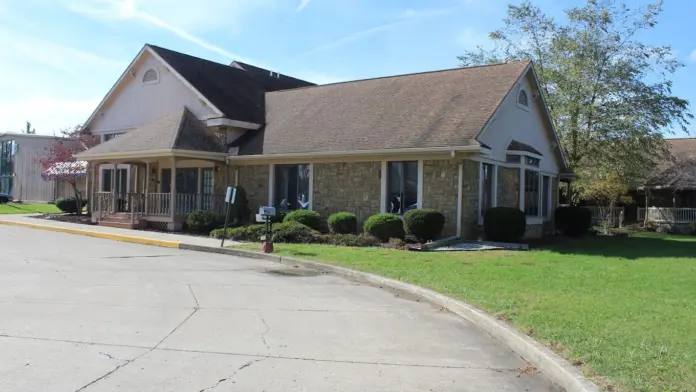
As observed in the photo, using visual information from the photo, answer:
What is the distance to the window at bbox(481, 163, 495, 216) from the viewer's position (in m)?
19.1

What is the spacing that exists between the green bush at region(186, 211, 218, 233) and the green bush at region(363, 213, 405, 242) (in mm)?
6231

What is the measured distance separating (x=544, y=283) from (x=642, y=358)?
4.84 meters

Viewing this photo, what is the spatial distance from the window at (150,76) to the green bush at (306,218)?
10986 mm

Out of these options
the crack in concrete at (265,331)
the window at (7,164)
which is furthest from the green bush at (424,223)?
the window at (7,164)

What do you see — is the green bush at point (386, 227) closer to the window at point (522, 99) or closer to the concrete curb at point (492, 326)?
the concrete curb at point (492, 326)

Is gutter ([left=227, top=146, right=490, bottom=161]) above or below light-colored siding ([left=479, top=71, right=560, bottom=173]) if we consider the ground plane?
below

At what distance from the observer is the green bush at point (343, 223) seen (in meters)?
19.0

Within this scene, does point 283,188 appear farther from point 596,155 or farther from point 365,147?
point 596,155

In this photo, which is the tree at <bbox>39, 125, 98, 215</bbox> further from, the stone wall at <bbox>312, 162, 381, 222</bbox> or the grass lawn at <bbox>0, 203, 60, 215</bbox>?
the stone wall at <bbox>312, 162, 381, 222</bbox>

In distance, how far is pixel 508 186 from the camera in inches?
820

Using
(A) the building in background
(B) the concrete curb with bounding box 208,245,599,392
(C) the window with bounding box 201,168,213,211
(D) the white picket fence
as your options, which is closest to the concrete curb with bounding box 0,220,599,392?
(B) the concrete curb with bounding box 208,245,599,392

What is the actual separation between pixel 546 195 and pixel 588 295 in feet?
53.6

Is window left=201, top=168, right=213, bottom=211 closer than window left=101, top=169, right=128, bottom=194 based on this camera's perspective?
Yes

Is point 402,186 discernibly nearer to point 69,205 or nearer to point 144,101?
point 144,101
